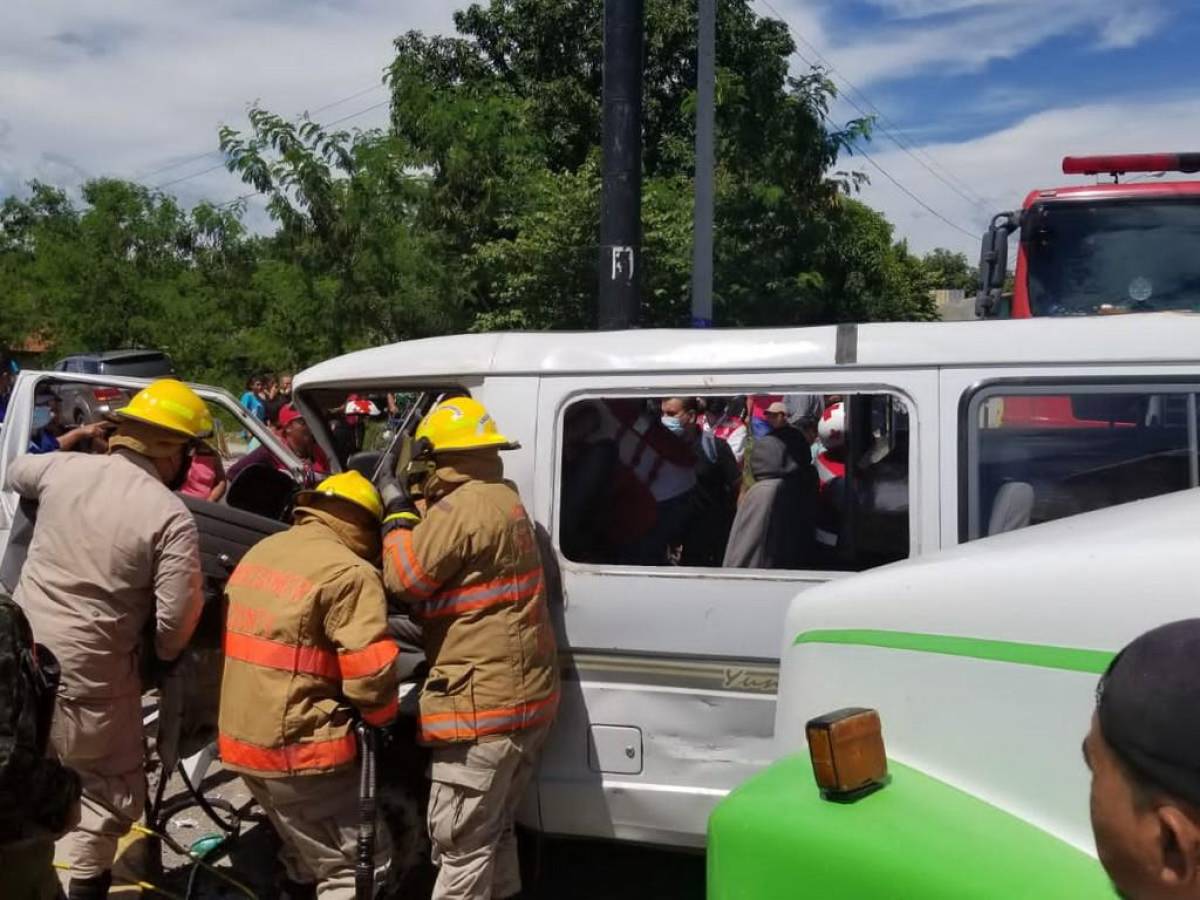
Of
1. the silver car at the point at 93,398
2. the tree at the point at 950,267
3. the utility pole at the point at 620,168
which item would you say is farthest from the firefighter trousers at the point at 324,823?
the tree at the point at 950,267

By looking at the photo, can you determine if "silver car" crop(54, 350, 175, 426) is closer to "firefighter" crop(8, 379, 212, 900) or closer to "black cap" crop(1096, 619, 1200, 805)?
"firefighter" crop(8, 379, 212, 900)

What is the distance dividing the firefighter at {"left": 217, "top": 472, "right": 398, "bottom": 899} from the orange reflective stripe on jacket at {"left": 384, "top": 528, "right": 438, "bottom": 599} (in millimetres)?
91

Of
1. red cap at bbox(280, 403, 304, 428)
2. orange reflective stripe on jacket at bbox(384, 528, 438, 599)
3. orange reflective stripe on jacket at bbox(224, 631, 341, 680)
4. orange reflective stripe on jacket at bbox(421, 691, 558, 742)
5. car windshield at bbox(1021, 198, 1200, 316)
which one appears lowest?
orange reflective stripe on jacket at bbox(421, 691, 558, 742)

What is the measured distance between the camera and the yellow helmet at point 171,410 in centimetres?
390

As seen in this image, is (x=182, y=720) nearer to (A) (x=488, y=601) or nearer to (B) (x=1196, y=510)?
(A) (x=488, y=601)

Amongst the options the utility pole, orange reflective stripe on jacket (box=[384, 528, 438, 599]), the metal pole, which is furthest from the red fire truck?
orange reflective stripe on jacket (box=[384, 528, 438, 599])

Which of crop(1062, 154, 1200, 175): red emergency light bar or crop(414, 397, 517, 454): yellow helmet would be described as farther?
crop(1062, 154, 1200, 175): red emergency light bar

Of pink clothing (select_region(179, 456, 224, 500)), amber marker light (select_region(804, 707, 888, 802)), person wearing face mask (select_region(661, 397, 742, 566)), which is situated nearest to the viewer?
amber marker light (select_region(804, 707, 888, 802))

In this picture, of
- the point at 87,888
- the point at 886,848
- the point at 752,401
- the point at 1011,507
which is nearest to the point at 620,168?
the point at 752,401

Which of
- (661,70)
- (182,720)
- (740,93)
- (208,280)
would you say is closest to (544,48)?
(661,70)

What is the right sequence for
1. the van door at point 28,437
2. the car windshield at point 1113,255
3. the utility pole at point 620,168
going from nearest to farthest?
1. the van door at point 28,437
2. the utility pole at point 620,168
3. the car windshield at point 1113,255

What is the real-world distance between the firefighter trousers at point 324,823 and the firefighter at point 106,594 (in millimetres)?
610

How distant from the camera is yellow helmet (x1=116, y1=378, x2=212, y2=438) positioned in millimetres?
3896

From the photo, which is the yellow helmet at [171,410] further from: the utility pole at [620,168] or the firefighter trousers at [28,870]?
the utility pole at [620,168]
